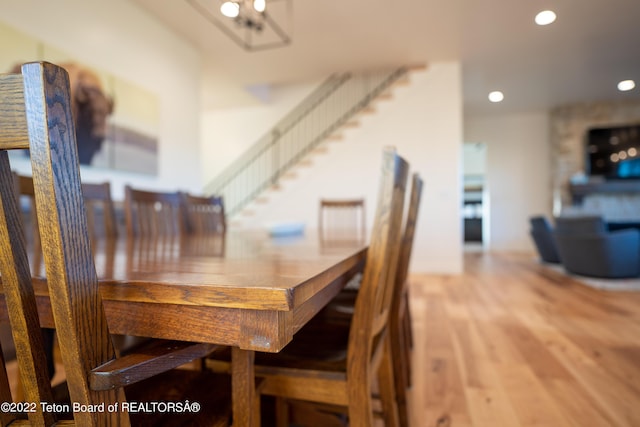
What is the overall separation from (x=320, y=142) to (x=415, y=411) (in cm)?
493

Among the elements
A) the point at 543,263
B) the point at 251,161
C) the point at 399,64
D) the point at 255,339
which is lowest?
the point at 543,263

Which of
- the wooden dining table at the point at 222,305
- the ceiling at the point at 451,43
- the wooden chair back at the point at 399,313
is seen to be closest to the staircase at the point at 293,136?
the ceiling at the point at 451,43

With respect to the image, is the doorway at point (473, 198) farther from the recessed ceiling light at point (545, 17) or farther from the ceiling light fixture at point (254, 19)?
the ceiling light fixture at point (254, 19)

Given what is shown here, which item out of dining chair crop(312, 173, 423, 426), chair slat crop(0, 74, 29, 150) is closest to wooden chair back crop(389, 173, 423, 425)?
dining chair crop(312, 173, 423, 426)

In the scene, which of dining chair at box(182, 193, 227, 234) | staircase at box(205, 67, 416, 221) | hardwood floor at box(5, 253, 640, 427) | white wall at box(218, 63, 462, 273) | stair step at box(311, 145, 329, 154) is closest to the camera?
hardwood floor at box(5, 253, 640, 427)

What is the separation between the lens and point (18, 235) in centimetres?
52

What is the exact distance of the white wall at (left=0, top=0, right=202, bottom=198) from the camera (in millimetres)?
2719

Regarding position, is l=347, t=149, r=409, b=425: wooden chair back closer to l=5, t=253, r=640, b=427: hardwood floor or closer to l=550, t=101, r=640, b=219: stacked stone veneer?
l=5, t=253, r=640, b=427: hardwood floor

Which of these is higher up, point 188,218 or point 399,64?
point 399,64

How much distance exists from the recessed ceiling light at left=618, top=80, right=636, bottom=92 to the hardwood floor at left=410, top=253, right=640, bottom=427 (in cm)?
417

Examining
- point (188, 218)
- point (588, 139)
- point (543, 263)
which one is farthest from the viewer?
point (588, 139)

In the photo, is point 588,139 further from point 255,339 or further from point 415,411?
point 255,339

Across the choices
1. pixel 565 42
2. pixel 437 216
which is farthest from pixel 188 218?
pixel 565 42

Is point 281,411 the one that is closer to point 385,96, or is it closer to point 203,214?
point 203,214
